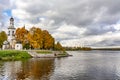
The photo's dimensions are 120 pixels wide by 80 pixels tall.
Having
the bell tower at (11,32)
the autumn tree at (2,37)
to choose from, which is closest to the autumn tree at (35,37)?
the bell tower at (11,32)

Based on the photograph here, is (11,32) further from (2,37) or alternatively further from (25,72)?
(25,72)

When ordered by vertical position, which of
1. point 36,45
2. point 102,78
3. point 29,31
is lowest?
point 102,78

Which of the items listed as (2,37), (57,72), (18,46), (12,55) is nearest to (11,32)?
(2,37)

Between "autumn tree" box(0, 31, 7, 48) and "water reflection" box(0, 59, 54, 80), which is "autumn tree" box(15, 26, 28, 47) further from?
"water reflection" box(0, 59, 54, 80)

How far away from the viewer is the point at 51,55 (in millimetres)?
127500

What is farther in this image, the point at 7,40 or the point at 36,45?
the point at 7,40

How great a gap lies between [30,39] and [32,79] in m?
80.3

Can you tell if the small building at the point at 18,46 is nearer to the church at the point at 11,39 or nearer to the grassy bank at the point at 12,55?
the church at the point at 11,39

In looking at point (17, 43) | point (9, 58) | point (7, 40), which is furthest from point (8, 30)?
point (9, 58)

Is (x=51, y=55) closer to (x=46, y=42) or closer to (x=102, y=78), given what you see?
(x=46, y=42)

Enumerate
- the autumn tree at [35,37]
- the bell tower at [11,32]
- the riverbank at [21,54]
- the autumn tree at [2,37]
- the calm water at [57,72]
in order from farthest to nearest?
the autumn tree at [2,37], the bell tower at [11,32], the autumn tree at [35,37], the riverbank at [21,54], the calm water at [57,72]

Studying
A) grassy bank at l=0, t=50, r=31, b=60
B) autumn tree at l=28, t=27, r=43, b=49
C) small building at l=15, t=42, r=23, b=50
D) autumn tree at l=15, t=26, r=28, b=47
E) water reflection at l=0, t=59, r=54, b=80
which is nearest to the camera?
water reflection at l=0, t=59, r=54, b=80

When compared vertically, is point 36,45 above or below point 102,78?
above

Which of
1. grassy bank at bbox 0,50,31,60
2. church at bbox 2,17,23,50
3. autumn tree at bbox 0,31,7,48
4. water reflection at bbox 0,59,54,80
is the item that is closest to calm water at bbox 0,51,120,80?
water reflection at bbox 0,59,54,80
